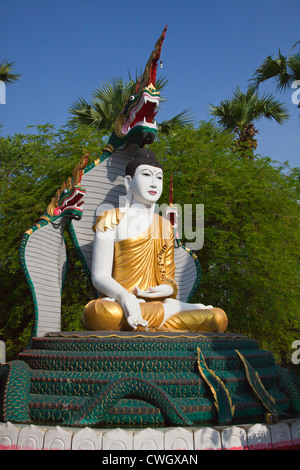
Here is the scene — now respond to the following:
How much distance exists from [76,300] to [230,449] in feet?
25.1

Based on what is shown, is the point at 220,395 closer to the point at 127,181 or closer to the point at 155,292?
the point at 155,292

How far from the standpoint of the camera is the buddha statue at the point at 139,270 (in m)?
5.04

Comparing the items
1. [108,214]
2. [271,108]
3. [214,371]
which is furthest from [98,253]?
[271,108]

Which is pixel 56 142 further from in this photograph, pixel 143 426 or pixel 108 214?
pixel 143 426

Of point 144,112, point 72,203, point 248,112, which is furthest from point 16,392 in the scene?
point 248,112

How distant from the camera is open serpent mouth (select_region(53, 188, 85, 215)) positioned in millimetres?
5873

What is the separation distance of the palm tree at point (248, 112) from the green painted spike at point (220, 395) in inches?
425

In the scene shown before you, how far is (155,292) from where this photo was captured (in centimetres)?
569

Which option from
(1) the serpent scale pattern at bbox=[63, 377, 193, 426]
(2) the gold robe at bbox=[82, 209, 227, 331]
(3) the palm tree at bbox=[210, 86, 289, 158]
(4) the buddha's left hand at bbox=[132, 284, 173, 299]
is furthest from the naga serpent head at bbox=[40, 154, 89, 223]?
(3) the palm tree at bbox=[210, 86, 289, 158]

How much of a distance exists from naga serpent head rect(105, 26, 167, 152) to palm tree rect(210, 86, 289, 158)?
7.94 meters

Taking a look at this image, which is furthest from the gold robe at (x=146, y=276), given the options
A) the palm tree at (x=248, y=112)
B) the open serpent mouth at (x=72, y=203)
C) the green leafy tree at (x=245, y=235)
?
the palm tree at (x=248, y=112)

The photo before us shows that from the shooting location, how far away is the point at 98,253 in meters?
5.84

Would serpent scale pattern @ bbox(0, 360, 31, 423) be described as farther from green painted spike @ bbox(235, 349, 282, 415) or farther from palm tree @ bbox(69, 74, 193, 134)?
palm tree @ bbox(69, 74, 193, 134)

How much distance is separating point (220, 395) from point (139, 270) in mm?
2496
